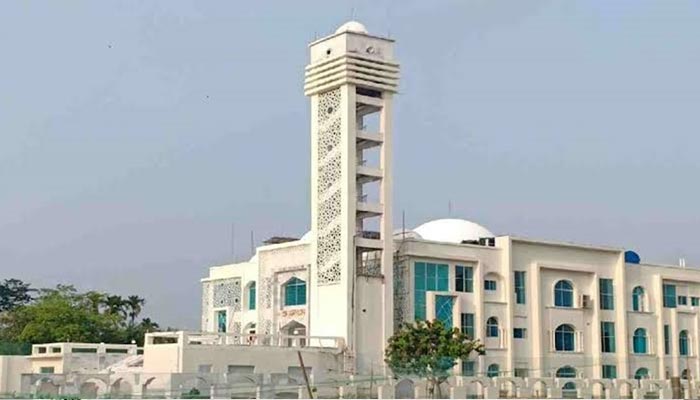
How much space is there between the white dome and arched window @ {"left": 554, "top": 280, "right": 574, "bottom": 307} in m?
4.29

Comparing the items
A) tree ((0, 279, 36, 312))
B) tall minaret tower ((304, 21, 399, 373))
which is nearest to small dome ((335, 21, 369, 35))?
tall minaret tower ((304, 21, 399, 373))

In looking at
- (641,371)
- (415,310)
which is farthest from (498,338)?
(641,371)

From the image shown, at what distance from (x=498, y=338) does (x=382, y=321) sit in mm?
6989

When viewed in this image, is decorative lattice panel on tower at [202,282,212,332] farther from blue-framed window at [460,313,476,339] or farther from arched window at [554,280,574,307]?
arched window at [554,280,574,307]

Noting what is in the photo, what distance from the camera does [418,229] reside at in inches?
2304

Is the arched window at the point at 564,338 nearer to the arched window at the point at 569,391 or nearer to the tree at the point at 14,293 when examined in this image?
the arched window at the point at 569,391

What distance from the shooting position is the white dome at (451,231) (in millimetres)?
57312

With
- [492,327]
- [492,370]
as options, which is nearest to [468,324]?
[492,327]

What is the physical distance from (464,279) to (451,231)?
4748 mm

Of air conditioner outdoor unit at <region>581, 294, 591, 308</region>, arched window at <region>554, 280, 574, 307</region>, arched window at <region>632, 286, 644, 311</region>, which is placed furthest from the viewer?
arched window at <region>632, 286, 644, 311</region>

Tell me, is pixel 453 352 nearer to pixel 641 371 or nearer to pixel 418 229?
pixel 418 229

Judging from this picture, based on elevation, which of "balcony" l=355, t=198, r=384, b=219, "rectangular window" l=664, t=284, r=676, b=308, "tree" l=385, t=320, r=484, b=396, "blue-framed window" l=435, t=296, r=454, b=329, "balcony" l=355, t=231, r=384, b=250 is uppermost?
"balcony" l=355, t=198, r=384, b=219

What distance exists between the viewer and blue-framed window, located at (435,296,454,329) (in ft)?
171

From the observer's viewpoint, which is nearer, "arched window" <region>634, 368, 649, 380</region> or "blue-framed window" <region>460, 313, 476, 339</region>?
"blue-framed window" <region>460, 313, 476, 339</region>
